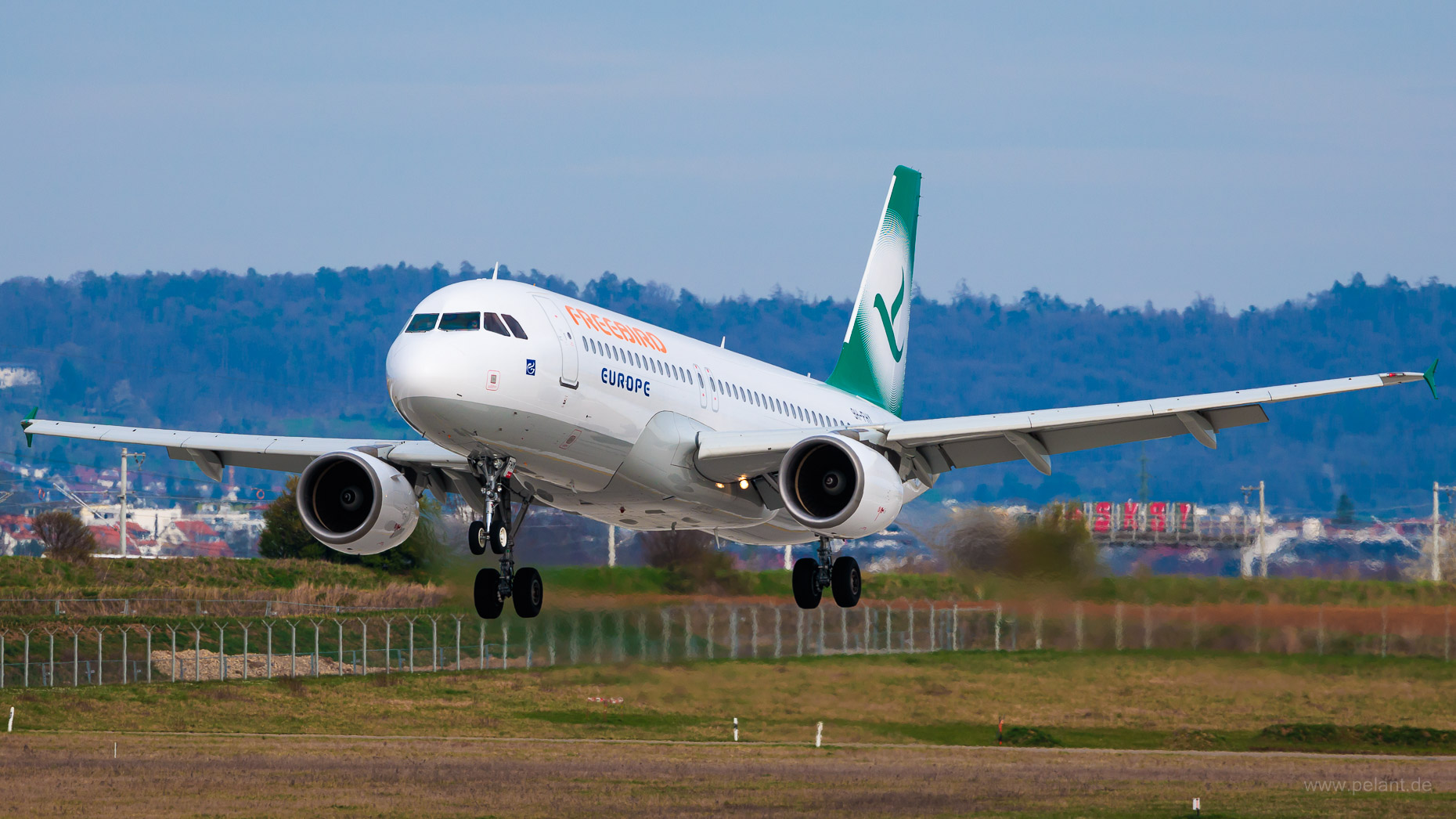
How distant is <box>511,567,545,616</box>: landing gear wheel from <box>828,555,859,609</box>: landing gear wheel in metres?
6.18

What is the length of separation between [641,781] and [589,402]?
28.1m

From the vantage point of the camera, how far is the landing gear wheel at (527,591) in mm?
30719

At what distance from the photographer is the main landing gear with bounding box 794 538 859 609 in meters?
34.2

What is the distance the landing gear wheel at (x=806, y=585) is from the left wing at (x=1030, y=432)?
2754 millimetres

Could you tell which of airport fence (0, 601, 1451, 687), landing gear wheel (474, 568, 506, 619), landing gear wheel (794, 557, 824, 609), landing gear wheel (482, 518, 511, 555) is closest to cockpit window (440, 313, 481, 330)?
landing gear wheel (482, 518, 511, 555)

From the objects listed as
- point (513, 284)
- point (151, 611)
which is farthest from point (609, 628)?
point (151, 611)

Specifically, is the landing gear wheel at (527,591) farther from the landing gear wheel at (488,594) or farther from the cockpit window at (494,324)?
the cockpit window at (494,324)

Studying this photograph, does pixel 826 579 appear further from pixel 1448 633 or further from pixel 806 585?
pixel 1448 633

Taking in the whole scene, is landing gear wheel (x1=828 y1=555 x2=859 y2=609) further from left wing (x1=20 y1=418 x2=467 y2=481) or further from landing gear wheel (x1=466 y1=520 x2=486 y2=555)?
landing gear wheel (x1=466 y1=520 x2=486 y2=555)

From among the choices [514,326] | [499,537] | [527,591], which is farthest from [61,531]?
[514,326]

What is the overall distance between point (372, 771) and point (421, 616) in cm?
1077

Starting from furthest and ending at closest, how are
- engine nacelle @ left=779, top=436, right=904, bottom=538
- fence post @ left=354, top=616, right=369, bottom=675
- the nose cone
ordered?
fence post @ left=354, top=616, right=369, bottom=675 < engine nacelle @ left=779, top=436, right=904, bottom=538 < the nose cone

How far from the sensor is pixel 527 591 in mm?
30875

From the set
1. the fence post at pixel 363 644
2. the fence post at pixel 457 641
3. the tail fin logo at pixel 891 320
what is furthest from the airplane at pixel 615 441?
the fence post at pixel 363 644
